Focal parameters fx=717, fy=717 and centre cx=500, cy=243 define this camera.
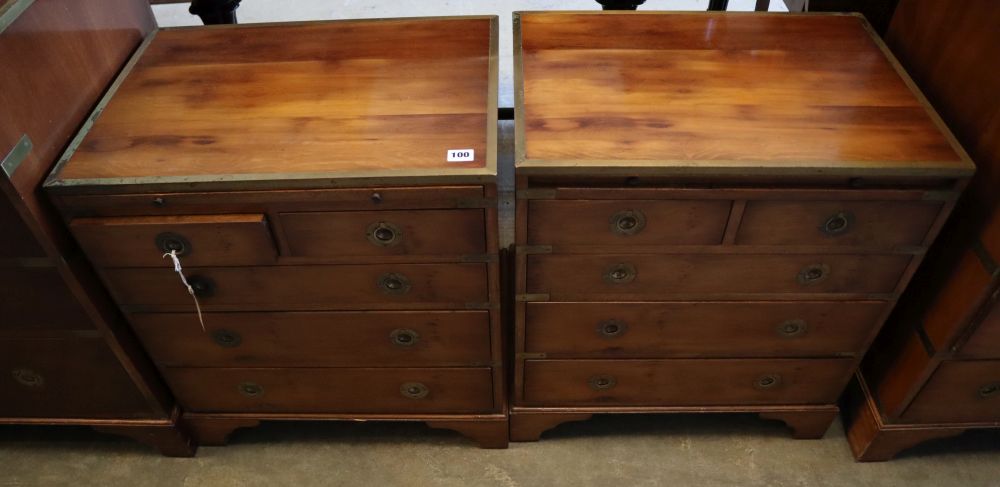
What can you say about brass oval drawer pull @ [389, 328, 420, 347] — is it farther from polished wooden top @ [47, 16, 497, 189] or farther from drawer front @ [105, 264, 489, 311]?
polished wooden top @ [47, 16, 497, 189]

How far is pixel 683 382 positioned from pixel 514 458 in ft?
1.40

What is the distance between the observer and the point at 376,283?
4.24 feet

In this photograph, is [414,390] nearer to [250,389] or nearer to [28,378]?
[250,389]

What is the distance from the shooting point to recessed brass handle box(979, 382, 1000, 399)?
1456mm

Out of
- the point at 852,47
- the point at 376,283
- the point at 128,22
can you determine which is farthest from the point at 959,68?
the point at 128,22

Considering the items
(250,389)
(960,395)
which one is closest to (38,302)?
(250,389)

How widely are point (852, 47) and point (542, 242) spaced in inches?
28.6

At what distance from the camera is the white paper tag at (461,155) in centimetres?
112

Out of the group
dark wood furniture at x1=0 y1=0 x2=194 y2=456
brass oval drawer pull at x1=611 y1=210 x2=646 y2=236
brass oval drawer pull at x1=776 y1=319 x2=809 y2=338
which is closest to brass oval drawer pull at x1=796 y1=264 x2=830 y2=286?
brass oval drawer pull at x1=776 y1=319 x2=809 y2=338

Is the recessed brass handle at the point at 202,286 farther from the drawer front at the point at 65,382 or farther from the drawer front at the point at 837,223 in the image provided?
the drawer front at the point at 837,223

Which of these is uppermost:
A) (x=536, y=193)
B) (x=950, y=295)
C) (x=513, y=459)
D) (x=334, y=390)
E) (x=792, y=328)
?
(x=536, y=193)

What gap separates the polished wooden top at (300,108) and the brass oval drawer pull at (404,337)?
0.40 metres

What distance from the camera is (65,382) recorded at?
4.88 ft

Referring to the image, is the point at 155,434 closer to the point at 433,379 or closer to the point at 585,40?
the point at 433,379
